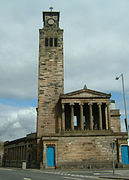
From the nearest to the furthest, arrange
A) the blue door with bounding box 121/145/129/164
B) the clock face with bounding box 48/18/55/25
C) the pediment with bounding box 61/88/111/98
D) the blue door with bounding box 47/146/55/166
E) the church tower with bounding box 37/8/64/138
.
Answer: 1. the blue door with bounding box 121/145/129/164
2. the blue door with bounding box 47/146/55/166
3. the pediment with bounding box 61/88/111/98
4. the church tower with bounding box 37/8/64/138
5. the clock face with bounding box 48/18/55/25

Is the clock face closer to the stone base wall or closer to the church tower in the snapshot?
the church tower

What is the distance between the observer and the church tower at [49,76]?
134 feet

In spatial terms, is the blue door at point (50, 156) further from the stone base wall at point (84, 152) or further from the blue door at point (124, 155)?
the blue door at point (124, 155)

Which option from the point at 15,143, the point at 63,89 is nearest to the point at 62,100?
the point at 63,89

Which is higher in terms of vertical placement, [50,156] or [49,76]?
[49,76]

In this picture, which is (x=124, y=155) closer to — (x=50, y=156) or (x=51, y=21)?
(x=50, y=156)

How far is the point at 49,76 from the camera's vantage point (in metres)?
43.2

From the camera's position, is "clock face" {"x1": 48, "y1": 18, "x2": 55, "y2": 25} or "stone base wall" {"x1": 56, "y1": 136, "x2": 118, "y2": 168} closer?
"stone base wall" {"x1": 56, "y1": 136, "x2": 118, "y2": 168}

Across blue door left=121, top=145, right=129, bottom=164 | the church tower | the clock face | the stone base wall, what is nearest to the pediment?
the church tower

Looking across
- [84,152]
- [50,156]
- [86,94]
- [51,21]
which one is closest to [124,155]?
[84,152]

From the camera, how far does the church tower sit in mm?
40722

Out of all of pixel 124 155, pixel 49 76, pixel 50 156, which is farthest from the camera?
pixel 49 76

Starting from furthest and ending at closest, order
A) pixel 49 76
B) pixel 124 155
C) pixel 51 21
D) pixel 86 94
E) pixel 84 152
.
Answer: pixel 51 21 < pixel 49 76 < pixel 86 94 < pixel 84 152 < pixel 124 155

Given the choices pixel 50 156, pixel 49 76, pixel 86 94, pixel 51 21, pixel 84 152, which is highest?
pixel 51 21
